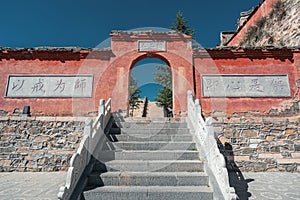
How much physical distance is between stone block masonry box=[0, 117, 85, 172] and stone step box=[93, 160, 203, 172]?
2268mm

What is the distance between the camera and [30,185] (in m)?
3.99

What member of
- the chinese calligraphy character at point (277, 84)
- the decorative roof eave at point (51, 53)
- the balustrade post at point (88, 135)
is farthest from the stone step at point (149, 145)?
the chinese calligraphy character at point (277, 84)

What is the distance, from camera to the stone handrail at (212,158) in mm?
2869

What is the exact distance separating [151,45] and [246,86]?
3713 millimetres

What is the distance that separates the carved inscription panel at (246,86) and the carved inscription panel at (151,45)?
2025 mm

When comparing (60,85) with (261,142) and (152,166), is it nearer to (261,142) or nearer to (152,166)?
(152,166)

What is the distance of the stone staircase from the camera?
3.03 meters

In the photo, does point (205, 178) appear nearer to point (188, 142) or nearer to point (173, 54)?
point (188, 142)

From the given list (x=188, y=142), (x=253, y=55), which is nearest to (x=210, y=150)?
(x=188, y=142)

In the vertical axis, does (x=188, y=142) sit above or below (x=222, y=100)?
below

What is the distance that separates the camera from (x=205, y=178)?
331 centimetres

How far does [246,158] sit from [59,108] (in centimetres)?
610

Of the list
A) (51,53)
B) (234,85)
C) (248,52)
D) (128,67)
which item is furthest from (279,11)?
(51,53)

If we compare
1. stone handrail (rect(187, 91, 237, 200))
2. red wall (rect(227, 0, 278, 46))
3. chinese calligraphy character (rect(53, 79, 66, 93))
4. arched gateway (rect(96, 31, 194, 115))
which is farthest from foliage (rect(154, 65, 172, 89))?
stone handrail (rect(187, 91, 237, 200))
